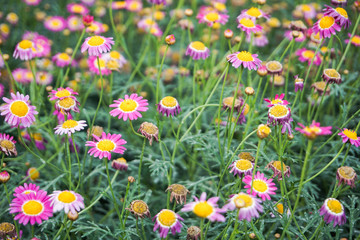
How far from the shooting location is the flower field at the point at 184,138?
1704 mm

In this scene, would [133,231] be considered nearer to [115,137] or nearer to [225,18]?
[115,137]

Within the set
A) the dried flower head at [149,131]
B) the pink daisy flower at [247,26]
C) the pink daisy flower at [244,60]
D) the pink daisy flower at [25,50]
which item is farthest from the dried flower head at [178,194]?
the pink daisy flower at [25,50]

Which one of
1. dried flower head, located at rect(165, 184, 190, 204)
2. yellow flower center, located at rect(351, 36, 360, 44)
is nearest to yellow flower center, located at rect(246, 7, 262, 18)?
yellow flower center, located at rect(351, 36, 360, 44)

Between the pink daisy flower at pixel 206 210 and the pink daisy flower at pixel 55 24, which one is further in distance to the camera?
the pink daisy flower at pixel 55 24

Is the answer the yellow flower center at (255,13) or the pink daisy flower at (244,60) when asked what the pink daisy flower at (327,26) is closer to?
the yellow flower center at (255,13)

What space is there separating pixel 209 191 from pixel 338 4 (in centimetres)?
144

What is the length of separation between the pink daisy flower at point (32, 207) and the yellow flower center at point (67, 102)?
0.45m

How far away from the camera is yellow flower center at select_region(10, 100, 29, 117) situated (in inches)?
73.4

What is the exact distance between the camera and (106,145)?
1.77 m

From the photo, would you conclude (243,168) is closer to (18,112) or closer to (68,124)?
(68,124)

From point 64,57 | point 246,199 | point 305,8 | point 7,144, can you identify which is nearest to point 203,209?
point 246,199

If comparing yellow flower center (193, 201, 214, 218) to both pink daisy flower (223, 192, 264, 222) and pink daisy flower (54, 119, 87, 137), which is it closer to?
pink daisy flower (223, 192, 264, 222)

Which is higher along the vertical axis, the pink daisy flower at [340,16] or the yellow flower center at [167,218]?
the pink daisy flower at [340,16]

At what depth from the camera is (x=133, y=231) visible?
6.16ft
